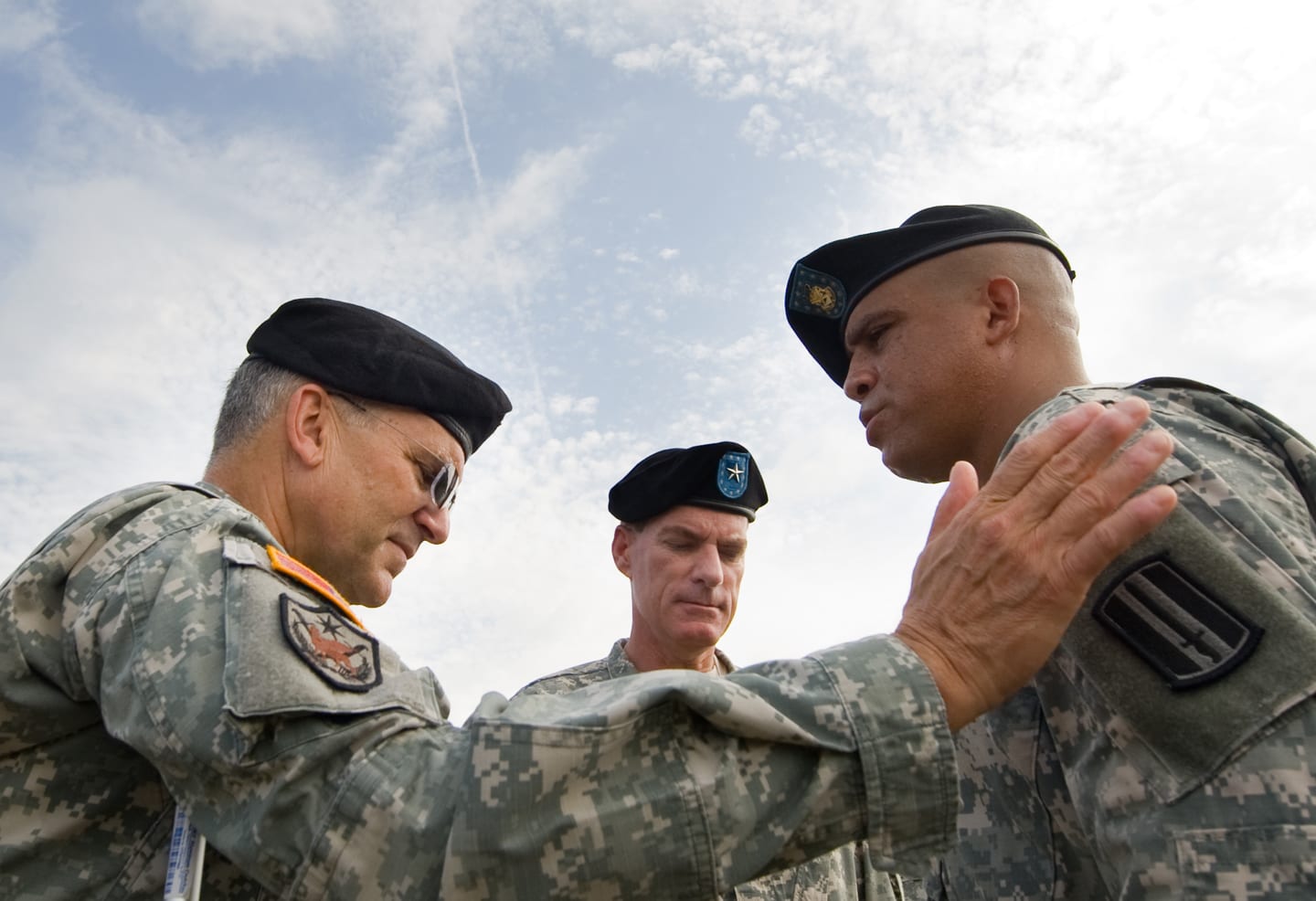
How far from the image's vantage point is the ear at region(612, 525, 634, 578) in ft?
20.6

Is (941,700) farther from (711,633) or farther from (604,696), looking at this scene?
(711,633)

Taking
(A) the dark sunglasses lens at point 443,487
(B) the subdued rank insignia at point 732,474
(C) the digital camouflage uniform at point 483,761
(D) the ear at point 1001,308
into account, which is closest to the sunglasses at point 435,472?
(A) the dark sunglasses lens at point 443,487

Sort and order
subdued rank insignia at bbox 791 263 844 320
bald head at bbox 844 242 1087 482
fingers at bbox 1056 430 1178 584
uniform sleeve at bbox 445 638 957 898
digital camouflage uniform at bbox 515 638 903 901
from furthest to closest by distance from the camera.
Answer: digital camouflage uniform at bbox 515 638 903 901, subdued rank insignia at bbox 791 263 844 320, bald head at bbox 844 242 1087 482, fingers at bbox 1056 430 1178 584, uniform sleeve at bbox 445 638 957 898

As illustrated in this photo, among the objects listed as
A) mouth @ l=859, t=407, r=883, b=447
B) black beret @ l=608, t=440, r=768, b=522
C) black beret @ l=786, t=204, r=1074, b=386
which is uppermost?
black beret @ l=608, t=440, r=768, b=522

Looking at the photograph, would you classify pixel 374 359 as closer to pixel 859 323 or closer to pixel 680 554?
pixel 859 323

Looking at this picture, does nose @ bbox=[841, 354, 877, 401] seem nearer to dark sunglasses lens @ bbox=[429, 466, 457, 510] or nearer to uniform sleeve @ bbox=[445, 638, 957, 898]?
dark sunglasses lens @ bbox=[429, 466, 457, 510]

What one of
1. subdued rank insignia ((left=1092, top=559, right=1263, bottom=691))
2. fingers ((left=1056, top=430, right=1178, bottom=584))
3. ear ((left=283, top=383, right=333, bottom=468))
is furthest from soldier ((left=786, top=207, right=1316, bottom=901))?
ear ((left=283, top=383, right=333, bottom=468))

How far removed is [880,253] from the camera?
359 centimetres

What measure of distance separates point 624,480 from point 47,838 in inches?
169

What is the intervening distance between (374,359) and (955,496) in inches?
82.1

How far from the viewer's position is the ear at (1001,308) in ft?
11.0

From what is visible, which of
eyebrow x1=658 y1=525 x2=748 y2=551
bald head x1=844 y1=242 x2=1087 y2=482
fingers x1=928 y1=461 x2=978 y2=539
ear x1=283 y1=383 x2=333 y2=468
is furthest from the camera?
eyebrow x1=658 y1=525 x2=748 y2=551

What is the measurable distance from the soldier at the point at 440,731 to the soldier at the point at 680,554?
127 inches

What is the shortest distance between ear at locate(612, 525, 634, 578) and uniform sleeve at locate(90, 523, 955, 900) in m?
4.22
